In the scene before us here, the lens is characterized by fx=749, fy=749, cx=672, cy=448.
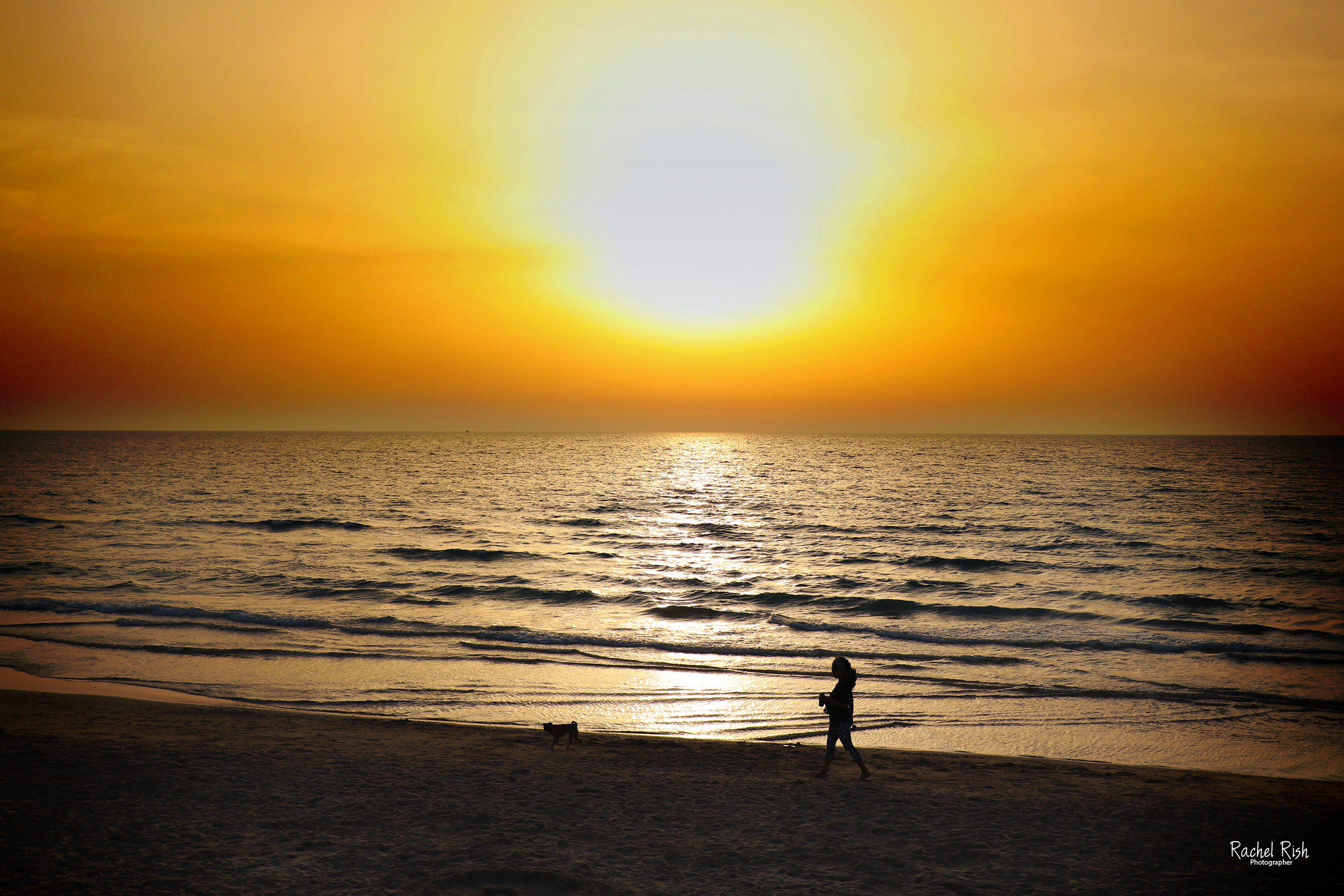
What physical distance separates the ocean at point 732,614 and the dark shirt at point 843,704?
2.84m

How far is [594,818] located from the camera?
9.16 meters

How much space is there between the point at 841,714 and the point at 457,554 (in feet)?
102

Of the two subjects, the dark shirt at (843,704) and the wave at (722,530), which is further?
the wave at (722,530)

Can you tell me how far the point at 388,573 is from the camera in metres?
32.8

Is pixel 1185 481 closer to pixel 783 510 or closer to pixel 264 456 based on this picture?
pixel 783 510

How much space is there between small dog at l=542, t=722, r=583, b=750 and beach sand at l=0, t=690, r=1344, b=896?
0.21m

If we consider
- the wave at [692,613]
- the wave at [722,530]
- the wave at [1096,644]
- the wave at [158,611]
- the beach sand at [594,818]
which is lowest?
the beach sand at [594,818]

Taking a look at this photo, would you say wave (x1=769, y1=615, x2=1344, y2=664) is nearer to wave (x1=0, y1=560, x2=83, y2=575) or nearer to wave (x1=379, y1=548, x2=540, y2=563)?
wave (x1=379, y1=548, x2=540, y2=563)

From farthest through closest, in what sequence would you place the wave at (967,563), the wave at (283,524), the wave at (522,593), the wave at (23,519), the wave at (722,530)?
1. the wave at (23,519)
2. the wave at (722,530)
3. the wave at (283,524)
4. the wave at (967,563)
5. the wave at (522,593)

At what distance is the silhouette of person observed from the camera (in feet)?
35.1

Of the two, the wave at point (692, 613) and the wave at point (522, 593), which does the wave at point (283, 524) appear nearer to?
the wave at point (522, 593)

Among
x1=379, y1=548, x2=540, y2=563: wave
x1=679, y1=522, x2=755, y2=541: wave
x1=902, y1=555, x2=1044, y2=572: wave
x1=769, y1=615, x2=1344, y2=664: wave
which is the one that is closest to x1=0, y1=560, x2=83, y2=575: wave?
x1=379, y1=548, x2=540, y2=563: wave

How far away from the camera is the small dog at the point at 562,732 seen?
12016 mm

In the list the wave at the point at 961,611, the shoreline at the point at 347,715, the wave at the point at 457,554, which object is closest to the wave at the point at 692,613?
the wave at the point at 961,611
